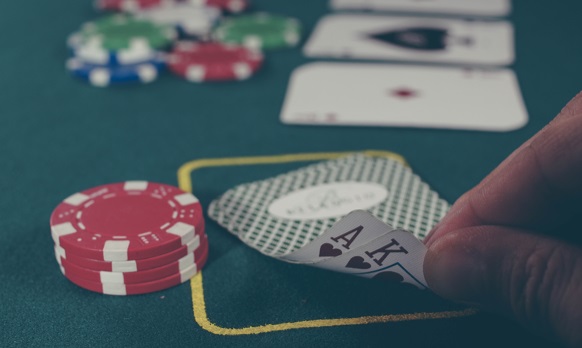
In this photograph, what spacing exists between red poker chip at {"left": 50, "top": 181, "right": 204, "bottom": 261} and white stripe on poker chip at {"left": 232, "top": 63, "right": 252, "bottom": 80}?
3.61ft

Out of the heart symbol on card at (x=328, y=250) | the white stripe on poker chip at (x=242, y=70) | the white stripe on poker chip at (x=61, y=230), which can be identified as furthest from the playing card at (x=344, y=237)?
the white stripe on poker chip at (x=242, y=70)

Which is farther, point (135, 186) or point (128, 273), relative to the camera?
point (135, 186)

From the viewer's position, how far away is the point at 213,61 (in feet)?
9.58

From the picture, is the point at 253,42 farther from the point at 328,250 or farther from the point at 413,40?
the point at 328,250

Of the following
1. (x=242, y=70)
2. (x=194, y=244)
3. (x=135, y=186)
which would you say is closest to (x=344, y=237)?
(x=194, y=244)

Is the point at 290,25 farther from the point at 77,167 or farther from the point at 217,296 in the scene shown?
the point at 217,296

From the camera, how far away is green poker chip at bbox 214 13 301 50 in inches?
125

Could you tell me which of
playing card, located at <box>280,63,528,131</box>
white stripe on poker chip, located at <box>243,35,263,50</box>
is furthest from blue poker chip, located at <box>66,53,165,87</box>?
playing card, located at <box>280,63,528,131</box>

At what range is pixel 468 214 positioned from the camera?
1.47 m

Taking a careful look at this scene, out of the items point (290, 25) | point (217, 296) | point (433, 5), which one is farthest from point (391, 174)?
point (433, 5)

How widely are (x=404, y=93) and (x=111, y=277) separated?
1.46 m

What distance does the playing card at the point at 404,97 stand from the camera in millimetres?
2492

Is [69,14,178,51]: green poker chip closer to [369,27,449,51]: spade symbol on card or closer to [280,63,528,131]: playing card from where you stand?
[280,63,528,131]: playing card

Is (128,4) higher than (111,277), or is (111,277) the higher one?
(128,4)
